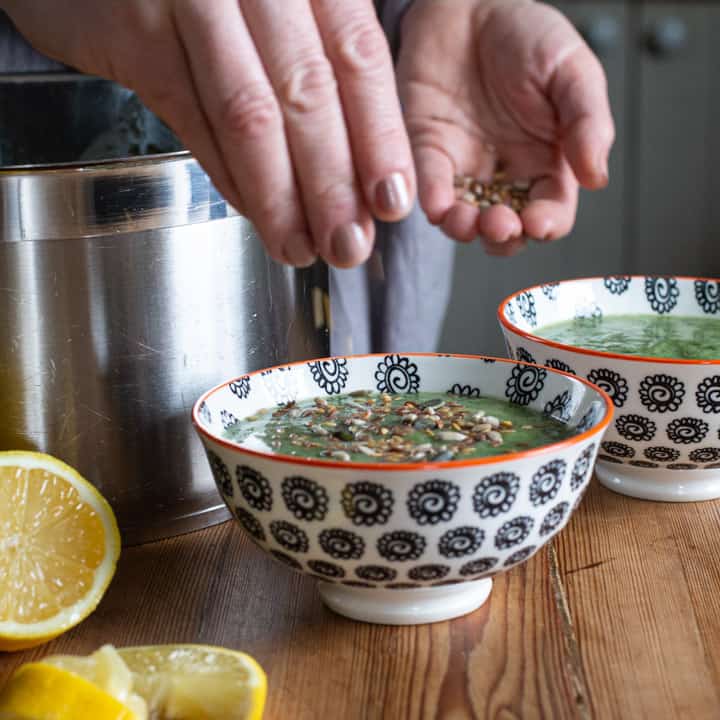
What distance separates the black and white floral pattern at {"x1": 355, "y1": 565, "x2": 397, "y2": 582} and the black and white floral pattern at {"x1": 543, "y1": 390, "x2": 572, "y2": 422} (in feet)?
0.69

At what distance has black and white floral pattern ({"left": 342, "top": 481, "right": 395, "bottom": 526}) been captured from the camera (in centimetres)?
67

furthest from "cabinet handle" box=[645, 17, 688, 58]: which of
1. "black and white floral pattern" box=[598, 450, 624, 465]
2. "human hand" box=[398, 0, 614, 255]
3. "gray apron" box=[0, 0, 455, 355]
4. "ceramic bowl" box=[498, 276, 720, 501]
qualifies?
"black and white floral pattern" box=[598, 450, 624, 465]

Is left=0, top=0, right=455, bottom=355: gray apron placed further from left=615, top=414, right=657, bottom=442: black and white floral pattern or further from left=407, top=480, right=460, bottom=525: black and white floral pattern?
left=407, top=480, right=460, bottom=525: black and white floral pattern

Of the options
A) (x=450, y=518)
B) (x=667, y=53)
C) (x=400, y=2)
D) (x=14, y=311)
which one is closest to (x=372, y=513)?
(x=450, y=518)

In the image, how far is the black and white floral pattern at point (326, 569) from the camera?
0.70 meters

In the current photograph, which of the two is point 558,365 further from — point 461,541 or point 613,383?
point 461,541

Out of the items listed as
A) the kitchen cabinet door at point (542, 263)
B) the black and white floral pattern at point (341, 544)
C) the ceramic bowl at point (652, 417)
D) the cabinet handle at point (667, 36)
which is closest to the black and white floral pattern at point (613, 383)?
the ceramic bowl at point (652, 417)

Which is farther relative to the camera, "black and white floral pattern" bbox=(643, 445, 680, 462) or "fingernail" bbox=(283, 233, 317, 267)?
"black and white floral pattern" bbox=(643, 445, 680, 462)

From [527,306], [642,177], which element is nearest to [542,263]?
[642,177]

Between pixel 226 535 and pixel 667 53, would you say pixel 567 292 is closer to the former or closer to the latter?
pixel 226 535

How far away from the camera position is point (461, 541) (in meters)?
0.68

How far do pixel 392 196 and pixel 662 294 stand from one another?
54 cm

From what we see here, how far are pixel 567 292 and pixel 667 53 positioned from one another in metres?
1.73

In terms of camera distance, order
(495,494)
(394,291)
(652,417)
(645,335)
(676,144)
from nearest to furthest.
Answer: (495,494)
(652,417)
(645,335)
(394,291)
(676,144)
